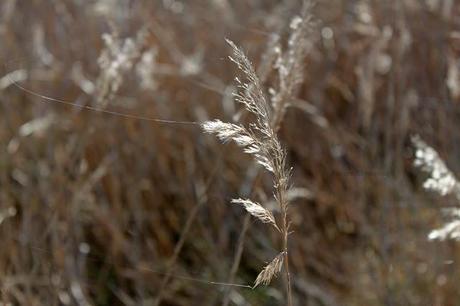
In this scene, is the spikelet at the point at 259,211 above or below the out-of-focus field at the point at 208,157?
above

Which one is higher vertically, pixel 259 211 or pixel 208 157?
pixel 259 211

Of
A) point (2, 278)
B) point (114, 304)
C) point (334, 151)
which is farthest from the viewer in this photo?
point (334, 151)

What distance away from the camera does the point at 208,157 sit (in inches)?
80.4

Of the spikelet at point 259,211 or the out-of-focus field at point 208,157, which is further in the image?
the out-of-focus field at point 208,157

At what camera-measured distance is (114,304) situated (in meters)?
1.73

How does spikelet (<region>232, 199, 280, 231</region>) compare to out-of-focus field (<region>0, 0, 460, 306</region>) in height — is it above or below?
above

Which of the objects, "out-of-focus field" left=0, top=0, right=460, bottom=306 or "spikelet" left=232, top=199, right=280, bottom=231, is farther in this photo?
"out-of-focus field" left=0, top=0, right=460, bottom=306

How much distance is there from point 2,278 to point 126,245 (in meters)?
0.49

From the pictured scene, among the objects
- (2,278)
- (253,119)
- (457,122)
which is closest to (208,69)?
(253,119)

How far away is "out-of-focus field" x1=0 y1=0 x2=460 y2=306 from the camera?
1.68 metres

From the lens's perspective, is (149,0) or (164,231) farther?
(149,0)

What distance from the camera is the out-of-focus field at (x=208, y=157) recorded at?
5.50 ft

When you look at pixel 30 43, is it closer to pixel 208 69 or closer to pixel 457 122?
pixel 208 69

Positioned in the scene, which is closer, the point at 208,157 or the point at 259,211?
the point at 259,211
